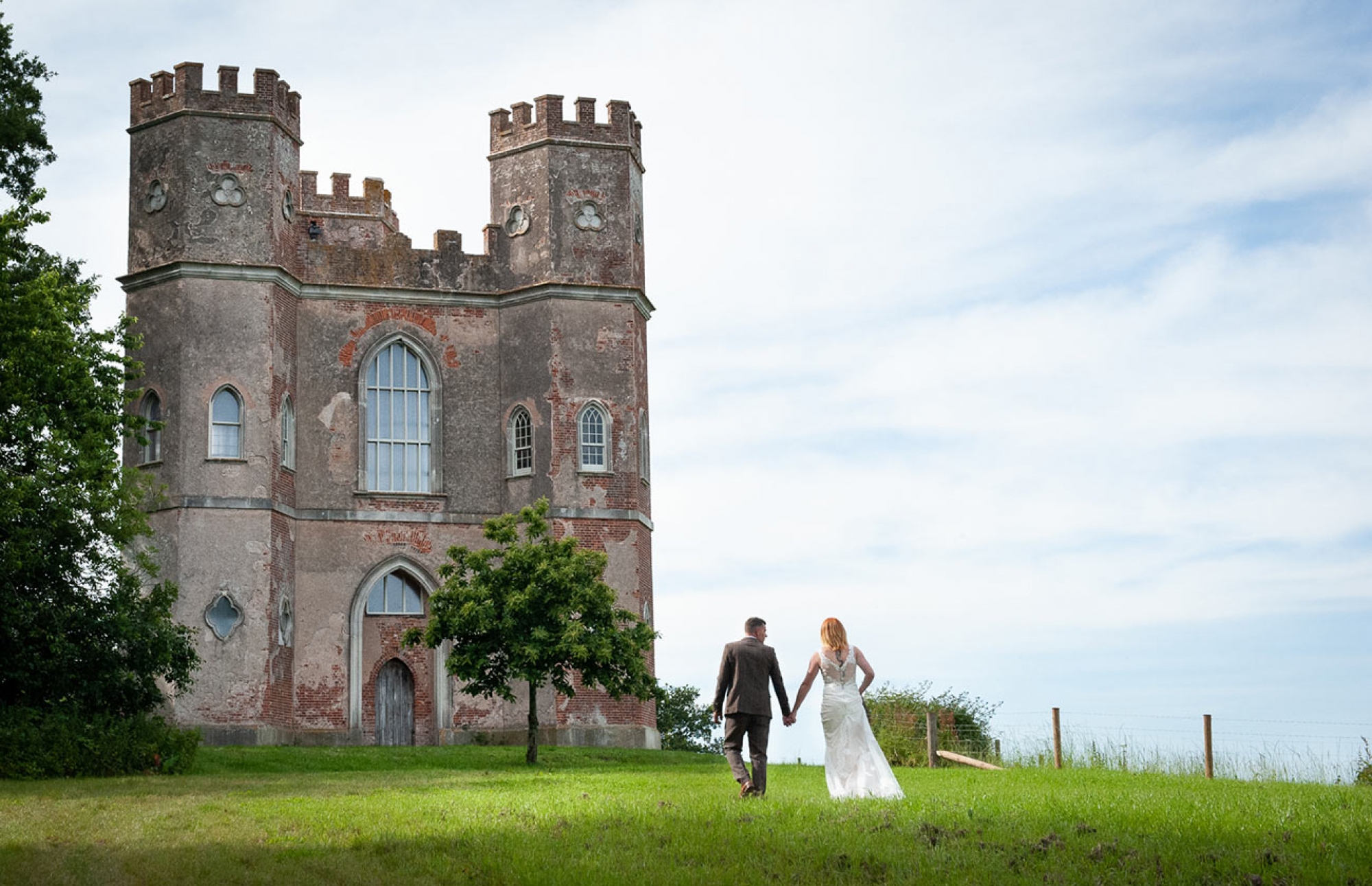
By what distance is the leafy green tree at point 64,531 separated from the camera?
2364cm

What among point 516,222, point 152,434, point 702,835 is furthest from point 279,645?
point 702,835

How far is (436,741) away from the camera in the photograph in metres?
35.4

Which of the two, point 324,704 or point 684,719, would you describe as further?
point 684,719

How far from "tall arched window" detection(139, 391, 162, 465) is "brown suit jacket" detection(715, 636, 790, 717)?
2213 cm

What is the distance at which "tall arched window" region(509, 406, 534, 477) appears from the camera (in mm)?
36156

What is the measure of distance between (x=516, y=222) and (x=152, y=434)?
384 inches

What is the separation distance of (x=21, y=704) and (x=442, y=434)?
14484 mm

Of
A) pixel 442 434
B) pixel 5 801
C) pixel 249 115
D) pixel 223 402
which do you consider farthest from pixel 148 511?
pixel 5 801

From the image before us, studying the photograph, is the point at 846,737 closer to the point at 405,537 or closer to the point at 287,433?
the point at 405,537

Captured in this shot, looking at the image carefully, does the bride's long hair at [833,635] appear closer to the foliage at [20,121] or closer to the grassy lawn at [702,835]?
the grassy lawn at [702,835]

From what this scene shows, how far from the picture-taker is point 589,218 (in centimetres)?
3700

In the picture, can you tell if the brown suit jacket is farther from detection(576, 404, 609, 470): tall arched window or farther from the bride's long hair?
detection(576, 404, 609, 470): tall arched window

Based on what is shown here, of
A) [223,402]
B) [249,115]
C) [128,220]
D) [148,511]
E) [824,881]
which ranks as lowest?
[824,881]

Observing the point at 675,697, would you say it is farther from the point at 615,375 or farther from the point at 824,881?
the point at 824,881
